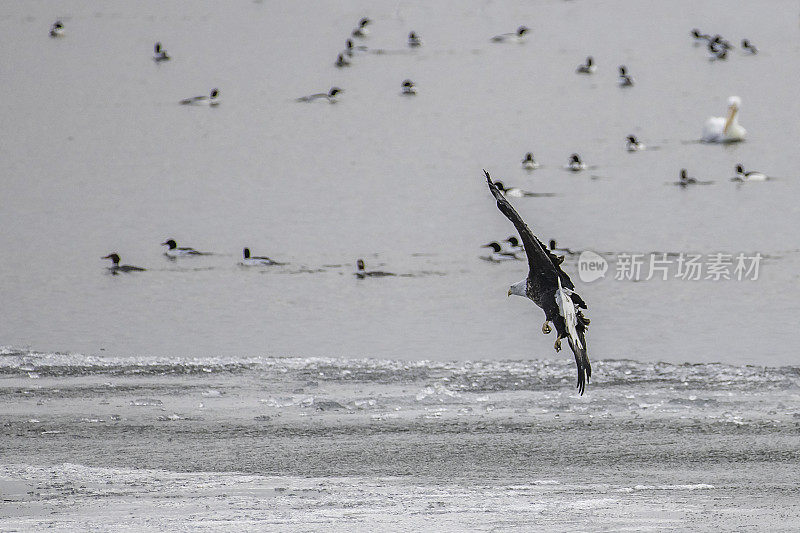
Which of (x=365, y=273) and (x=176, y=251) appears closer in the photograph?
(x=365, y=273)

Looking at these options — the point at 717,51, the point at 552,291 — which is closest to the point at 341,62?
the point at 717,51

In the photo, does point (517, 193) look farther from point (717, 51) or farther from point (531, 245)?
point (717, 51)

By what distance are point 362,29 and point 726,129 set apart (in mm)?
21416

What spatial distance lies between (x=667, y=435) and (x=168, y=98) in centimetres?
3053

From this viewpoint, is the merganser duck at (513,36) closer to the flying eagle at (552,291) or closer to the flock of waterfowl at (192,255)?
the flock of waterfowl at (192,255)

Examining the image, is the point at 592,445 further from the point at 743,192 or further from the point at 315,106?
the point at 315,106

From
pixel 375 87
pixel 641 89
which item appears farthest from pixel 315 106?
pixel 641 89

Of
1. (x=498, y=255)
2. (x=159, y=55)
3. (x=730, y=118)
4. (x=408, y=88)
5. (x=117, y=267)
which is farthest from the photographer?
(x=159, y=55)

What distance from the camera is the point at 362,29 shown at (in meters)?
50.6

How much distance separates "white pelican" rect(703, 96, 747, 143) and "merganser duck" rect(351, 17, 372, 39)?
20.1 m

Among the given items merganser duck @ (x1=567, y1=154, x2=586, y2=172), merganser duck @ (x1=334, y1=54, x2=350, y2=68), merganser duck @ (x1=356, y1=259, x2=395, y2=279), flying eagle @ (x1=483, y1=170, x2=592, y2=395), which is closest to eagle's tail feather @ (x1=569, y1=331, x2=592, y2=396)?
flying eagle @ (x1=483, y1=170, x2=592, y2=395)

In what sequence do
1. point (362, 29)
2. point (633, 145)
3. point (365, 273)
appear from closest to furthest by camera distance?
1. point (365, 273)
2. point (633, 145)
3. point (362, 29)

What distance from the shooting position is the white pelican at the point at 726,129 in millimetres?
31766

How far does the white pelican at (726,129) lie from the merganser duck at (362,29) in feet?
65.9
